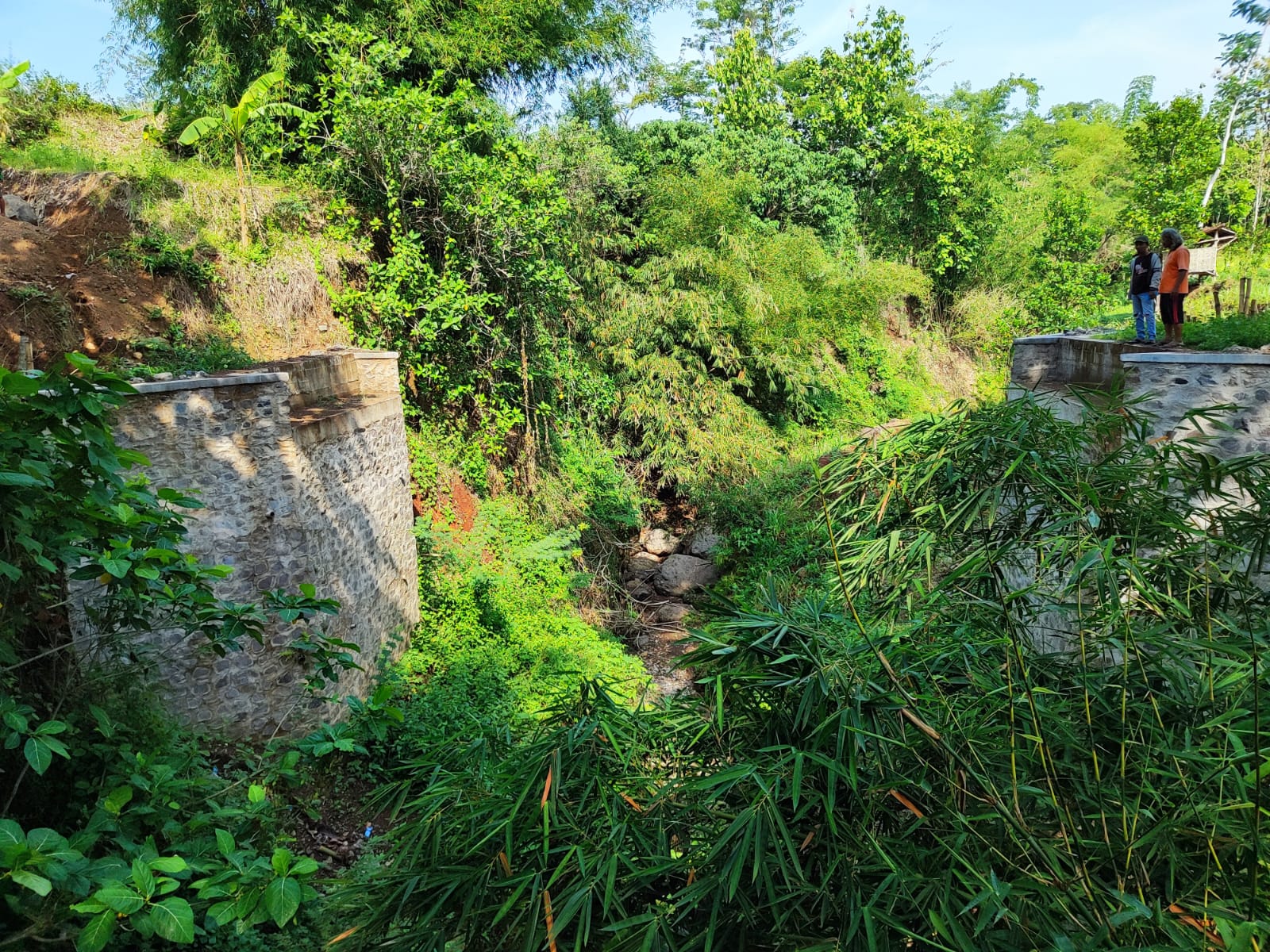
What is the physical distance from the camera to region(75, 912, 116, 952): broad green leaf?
1.63 meters

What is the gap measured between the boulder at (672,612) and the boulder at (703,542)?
131 cm

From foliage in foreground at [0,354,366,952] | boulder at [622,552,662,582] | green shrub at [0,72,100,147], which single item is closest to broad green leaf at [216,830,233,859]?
foliage in foreground at [0,354,366,952]

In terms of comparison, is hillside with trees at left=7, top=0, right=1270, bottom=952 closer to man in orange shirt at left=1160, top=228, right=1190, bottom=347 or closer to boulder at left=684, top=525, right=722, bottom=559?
boulder at left=684, top=525, right=722, bottom=559

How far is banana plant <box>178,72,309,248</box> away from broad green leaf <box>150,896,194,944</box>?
9274mm

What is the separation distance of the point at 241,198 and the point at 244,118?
41.3 inches

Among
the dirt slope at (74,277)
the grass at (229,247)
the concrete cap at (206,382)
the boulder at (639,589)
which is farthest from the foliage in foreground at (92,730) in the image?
the boulder at (639,589)

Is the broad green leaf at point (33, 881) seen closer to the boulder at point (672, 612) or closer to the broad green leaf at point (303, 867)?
the broad green leaf at point (303, 867)

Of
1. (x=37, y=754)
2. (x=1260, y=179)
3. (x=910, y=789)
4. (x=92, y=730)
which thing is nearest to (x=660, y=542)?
(x=92, y=730)

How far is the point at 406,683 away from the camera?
718 cm

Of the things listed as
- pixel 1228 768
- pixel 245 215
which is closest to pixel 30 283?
pixel 245 215

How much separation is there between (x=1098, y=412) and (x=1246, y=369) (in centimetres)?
340

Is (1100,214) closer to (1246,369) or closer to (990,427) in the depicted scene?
(1246,369)

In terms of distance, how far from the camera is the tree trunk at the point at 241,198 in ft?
30.3

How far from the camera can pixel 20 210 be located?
8539 mm
